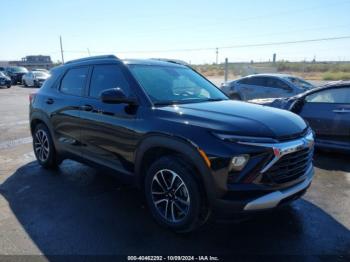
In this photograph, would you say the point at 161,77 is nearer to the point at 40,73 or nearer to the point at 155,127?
the point at 155,127

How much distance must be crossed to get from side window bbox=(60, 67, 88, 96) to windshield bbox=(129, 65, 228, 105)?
3.30ft

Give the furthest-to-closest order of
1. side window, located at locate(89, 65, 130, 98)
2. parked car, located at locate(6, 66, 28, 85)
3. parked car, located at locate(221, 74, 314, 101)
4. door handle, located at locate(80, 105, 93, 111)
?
parked car, located at locate(6, 66, 28, 85) < parked car, located at locate(221, 74, 314, 101) < door handle, located at locate(80, 105, 93, 111) < side window, located at locate(89, 65, 130, 98)

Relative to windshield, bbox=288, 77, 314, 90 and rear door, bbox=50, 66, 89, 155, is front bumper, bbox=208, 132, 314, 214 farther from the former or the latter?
windshield, bbox=288, 77, 314, 90

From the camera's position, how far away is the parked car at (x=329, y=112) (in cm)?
597

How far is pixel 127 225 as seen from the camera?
12.1ft

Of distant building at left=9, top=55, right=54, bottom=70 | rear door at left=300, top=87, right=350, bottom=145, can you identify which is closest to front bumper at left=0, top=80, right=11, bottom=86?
rear door at left=300, top=87, right=350, bottom=145

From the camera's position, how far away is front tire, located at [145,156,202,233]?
3.20m

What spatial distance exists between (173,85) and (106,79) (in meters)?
0.88

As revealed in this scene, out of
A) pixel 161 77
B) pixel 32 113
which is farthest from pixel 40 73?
pixel 161 77

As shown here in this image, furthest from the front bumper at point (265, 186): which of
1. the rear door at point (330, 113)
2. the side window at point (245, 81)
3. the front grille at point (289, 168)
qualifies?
the side window at point (245, 81)

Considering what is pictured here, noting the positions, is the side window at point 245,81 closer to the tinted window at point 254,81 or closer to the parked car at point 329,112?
the tinted window at point 254,81

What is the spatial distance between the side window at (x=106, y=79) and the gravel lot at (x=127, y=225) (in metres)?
1.43

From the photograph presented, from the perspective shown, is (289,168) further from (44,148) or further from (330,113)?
(44,148)

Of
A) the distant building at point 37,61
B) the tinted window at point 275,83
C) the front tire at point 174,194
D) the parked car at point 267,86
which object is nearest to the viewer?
A: the front tire at point 174,194
